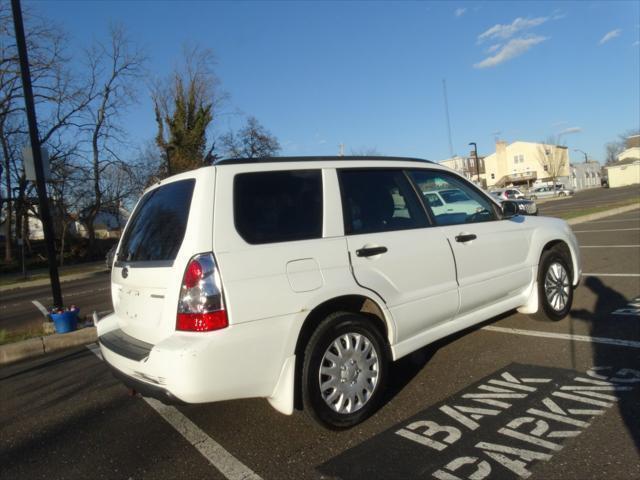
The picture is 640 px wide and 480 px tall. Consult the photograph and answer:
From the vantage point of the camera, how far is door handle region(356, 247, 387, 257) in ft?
11.1

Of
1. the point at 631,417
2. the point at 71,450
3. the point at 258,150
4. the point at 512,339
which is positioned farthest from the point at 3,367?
the point at 258,150

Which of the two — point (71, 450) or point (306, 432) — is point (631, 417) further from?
point (71, 450)

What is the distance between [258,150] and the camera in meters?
50.4

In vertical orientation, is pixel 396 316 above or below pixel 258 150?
below

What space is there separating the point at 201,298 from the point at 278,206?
803mm

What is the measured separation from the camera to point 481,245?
4273mm

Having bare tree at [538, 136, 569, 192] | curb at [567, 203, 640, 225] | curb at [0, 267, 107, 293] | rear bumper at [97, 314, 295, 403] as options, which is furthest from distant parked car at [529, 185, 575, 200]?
rear bumper at [97, 314, 295, 403]

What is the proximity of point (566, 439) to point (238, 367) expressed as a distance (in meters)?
1.99

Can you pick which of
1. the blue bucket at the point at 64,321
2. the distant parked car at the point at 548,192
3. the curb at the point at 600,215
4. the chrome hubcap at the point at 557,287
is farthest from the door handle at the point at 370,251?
the distant parked car at the point at 548,192

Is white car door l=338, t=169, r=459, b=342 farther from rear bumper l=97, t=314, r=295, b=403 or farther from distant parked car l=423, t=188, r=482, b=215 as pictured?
rear bumper l=97, t=314, r=295, b=403

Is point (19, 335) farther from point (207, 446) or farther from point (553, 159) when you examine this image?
point (553, 159)

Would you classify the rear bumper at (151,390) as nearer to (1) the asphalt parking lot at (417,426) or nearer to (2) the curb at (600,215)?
(1) the asphalt parking lot at (417,426)

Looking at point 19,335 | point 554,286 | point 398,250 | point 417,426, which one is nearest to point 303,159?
point 398,250

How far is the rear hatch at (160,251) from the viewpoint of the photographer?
2.91 m
